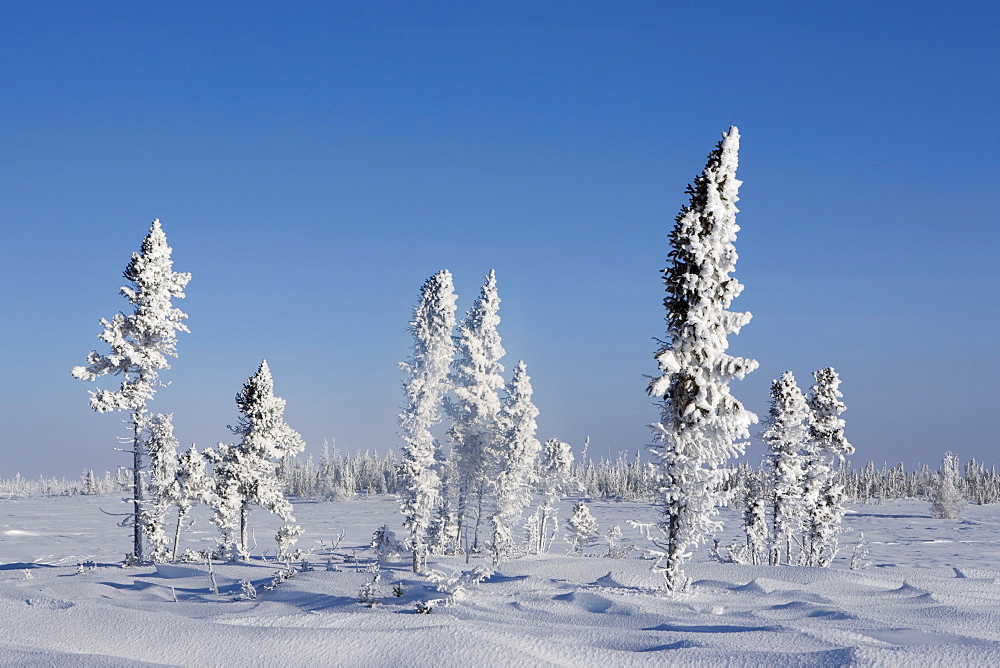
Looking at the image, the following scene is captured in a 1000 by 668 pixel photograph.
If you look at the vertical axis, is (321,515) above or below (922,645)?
below

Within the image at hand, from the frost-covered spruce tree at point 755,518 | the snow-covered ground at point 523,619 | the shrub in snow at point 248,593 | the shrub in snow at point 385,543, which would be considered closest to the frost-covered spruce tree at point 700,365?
the snow-covered ground at point 523,619

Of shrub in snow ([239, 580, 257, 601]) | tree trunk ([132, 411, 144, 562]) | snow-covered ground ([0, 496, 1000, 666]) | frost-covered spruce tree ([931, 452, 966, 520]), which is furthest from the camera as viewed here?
frost-covered spruce tree ([931, 452, 966, 520])

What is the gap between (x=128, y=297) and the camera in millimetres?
26844

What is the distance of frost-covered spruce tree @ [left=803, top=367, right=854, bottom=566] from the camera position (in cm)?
2861

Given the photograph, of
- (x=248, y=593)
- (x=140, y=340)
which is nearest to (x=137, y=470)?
(x=140, y=340)

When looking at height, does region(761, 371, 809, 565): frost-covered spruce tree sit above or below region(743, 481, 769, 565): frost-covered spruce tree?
above

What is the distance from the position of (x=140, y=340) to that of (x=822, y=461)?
86.4 feet

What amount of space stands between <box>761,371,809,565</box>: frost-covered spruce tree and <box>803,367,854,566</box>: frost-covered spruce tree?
1219mm

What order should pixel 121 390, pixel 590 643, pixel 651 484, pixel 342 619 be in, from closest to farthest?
pixel 590 643, pixel 342 619, pixel 651 484, pixel 121 390

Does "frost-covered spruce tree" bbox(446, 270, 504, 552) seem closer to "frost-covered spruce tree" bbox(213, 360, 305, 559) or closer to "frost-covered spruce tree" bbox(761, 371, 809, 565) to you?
"frost-covered spruce tree" bbox(213, 360, 305, 559)

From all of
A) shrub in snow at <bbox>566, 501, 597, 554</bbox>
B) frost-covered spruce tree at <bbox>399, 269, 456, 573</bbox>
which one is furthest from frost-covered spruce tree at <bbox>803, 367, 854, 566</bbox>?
frost-covered spruce tree at <bbox>399, 269, 456, 573</bbox>

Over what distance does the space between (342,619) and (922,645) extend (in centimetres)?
545

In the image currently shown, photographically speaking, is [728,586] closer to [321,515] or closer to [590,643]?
[590,643]

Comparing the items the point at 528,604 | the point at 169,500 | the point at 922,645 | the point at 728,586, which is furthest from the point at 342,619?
the point at 169,500
